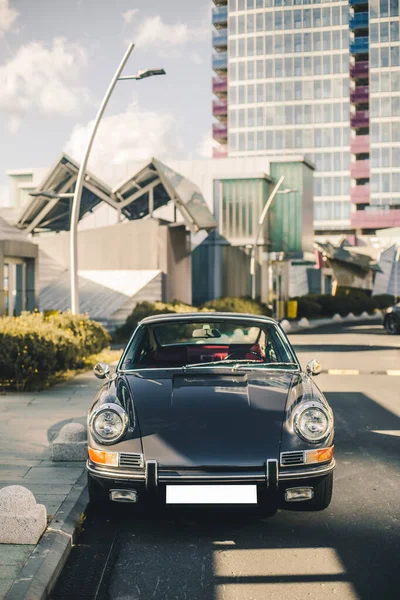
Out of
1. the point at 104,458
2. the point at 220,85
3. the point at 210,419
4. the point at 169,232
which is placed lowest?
the point at 104,458

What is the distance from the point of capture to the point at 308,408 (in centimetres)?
508

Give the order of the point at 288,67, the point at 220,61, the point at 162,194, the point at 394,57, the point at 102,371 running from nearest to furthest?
the point at 102,371 → the point at 162,194 → the point at 394,57 → the point at 288,67 → the point at 220,61

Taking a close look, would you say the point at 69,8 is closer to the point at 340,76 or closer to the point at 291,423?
the point at 291,423

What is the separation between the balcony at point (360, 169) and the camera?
101250mm

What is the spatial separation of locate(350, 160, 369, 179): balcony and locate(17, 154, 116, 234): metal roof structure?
70.8m

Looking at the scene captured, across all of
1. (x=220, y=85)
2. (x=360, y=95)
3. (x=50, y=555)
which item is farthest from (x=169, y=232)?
(x=220, y=85)

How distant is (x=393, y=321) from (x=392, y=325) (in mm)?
242

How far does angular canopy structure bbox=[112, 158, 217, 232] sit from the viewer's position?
33125 millimetres

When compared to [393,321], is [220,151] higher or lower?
higher

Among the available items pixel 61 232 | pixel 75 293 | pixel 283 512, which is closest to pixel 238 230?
pixel 61 232

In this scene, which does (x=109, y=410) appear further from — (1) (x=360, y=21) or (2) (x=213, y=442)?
(1) (x=360, y=21)

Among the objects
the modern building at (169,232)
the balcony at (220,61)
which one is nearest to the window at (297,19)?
the balcony at (220,61)

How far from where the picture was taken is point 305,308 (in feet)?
137

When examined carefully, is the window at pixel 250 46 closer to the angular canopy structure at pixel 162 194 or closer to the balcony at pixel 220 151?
the balcony at pixel 220 151
